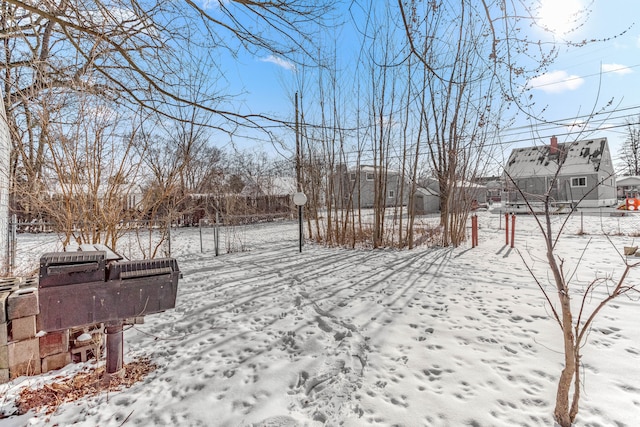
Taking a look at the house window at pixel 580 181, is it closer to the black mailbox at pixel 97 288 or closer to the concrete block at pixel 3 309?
the black mailbox at pixel 97 288

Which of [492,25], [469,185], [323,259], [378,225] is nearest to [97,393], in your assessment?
[492,25]

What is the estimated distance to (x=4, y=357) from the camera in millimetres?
1990

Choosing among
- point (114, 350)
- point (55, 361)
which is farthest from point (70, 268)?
point (55, 361)

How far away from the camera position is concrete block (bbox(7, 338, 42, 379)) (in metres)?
2.03

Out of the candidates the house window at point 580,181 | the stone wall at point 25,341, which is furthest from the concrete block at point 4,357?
the house window at point 580,181

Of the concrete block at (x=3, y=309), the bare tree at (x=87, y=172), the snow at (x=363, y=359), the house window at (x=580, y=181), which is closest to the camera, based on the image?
the snow at (x=363, y=359)

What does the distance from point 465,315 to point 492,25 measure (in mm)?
2798

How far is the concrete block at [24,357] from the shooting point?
6.64 ft

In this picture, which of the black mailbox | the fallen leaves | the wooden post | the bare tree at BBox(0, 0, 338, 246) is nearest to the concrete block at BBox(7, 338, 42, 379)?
the fallen leaves

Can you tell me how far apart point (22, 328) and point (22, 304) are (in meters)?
0.17

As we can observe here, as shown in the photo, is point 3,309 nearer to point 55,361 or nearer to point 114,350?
point 55,361

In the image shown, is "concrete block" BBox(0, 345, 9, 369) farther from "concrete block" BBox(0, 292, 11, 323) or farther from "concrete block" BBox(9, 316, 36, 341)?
"concrete block" BBox(0, 292, 11, 323)

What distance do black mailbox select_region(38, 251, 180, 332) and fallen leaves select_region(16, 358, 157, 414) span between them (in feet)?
1.98

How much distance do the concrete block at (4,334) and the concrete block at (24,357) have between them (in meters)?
0.04
